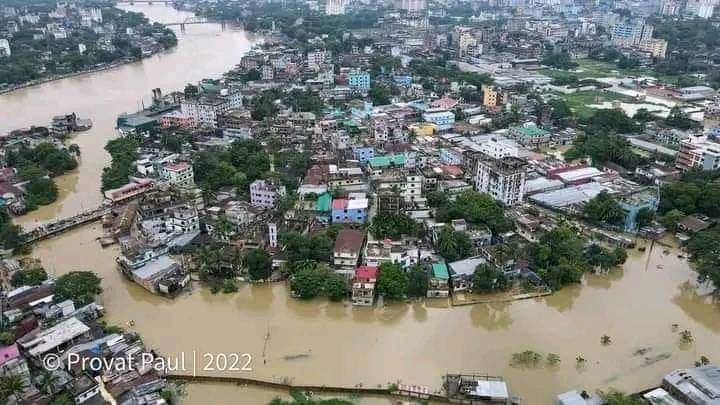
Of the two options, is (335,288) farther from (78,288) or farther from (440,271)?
(78,288)

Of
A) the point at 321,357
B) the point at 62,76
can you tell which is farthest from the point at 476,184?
the point at 62,76

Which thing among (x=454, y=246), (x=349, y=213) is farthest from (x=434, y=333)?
(x=349, y=213)

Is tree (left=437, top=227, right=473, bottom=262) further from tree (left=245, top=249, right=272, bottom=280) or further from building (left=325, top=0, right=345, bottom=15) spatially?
building (left=325, top=0, right=345, bottom=15)

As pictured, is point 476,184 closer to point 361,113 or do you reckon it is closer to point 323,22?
point 361,113

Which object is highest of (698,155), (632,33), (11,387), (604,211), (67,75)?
(632,33)

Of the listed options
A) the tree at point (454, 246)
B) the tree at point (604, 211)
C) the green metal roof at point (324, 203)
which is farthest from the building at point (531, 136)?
the tree at point (454, 246)

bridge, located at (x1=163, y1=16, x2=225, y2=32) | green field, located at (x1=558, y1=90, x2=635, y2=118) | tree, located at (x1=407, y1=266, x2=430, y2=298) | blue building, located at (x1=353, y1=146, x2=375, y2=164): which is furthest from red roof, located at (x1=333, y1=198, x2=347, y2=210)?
bridge, located at (x1=163, y1=16, x2=225, y2=32)
